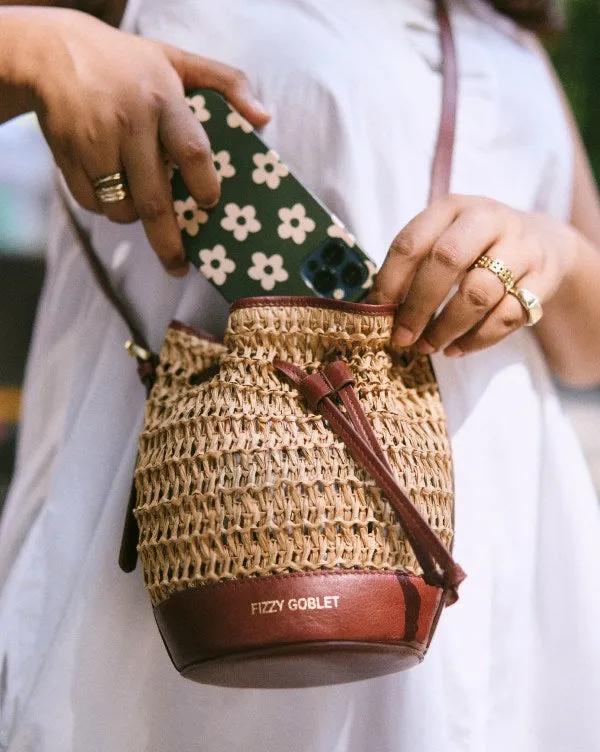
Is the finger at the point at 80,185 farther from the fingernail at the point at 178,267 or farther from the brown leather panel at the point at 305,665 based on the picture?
the brown leather panel at the point at 305,665

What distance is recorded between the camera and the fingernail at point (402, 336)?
0.64 metres

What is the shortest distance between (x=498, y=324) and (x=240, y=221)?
0.23 m

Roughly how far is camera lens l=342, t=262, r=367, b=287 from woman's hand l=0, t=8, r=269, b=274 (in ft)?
0.42

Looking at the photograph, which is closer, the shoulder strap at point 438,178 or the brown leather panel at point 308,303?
the brown leather panel at point 308,303

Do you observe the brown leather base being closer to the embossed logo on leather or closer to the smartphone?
the embossed logo on leather

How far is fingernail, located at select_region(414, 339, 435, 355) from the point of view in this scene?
66cm

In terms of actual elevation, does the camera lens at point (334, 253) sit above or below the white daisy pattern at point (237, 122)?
below

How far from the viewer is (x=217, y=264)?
26.8 inches

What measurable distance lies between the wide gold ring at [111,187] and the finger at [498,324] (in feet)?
1.00

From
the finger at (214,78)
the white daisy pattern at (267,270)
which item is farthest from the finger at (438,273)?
the finger at (214,78)

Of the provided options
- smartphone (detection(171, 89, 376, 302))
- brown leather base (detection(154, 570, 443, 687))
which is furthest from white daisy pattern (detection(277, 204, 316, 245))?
brown leather base (detection(154, 570, 443, 687))

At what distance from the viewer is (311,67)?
0.72m

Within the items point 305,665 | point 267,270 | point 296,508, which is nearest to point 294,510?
point 296,508

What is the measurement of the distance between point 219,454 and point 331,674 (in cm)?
18
